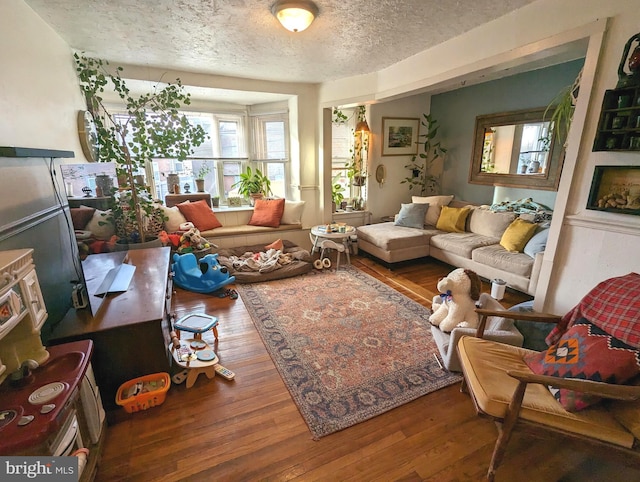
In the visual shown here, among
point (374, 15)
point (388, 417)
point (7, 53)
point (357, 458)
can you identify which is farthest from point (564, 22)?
point (7, 53)

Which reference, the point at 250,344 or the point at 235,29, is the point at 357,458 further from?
the point at 235,29

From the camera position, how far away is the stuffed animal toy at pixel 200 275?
319 cm

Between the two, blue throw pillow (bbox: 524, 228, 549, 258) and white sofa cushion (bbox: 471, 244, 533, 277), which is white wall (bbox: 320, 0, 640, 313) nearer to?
white sofa cushion (bbox: 471, 244, 533, 277)

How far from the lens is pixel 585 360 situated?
134 cm

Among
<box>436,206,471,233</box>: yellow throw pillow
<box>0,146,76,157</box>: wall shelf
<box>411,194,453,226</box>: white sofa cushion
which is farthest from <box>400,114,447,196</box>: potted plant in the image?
<box>0,146,76,157</box>: wall shelf

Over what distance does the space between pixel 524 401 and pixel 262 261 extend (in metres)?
2.96

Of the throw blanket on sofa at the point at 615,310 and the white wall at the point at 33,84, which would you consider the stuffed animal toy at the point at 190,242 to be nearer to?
the white wall at the point at 33,84

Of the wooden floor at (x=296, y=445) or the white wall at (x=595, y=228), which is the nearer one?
the wooden floor at (x=296, y=445)

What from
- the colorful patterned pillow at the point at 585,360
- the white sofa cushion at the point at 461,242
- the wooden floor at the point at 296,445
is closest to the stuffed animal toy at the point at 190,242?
the wooden floor at the point at 296,445

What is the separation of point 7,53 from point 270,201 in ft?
9.99

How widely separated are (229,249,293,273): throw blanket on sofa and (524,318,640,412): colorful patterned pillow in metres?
2.70

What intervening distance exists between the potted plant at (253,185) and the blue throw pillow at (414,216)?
2228 mm

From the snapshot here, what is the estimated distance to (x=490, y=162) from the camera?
4.08m

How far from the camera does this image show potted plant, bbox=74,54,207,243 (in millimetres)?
3027
